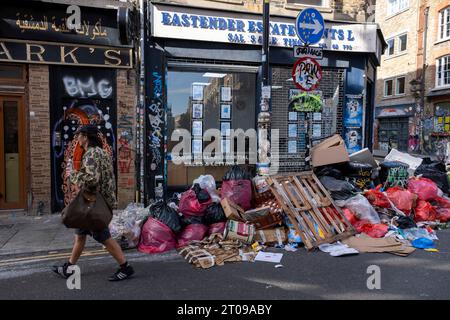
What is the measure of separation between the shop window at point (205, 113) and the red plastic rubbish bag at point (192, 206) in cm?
252

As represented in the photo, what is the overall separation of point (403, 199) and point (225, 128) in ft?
13.9

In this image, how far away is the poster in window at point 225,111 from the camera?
877 centimetres

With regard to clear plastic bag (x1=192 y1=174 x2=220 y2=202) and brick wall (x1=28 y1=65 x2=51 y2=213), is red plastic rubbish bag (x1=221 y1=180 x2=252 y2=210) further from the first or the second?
brick wall (x1=28 y1=65 x2=51 y2=213)

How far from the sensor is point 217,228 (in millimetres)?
5551

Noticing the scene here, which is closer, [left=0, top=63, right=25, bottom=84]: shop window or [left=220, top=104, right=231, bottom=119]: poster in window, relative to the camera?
[left=0, top=63, right=25, bottom=84]: shop window

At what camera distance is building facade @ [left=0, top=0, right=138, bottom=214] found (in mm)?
6938

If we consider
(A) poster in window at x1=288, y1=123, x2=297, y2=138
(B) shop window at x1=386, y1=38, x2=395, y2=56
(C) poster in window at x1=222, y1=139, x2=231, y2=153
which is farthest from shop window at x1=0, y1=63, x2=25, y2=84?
(B) shop window at x1=386, y1=38, x2=395, y2=56

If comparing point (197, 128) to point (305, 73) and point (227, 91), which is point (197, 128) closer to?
point (227, 91)

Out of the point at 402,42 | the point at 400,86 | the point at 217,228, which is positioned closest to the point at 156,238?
the point at 217,228

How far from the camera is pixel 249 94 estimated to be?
8969 mm

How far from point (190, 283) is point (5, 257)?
2.80 m

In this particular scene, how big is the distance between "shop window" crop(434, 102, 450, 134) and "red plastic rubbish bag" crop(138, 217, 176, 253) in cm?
2292

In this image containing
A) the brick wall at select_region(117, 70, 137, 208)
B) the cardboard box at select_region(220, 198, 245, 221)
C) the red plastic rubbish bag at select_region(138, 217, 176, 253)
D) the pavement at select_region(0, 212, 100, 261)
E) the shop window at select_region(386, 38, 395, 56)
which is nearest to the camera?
the red plastic rubbish bag at select_region(138, 217, 176, 253)

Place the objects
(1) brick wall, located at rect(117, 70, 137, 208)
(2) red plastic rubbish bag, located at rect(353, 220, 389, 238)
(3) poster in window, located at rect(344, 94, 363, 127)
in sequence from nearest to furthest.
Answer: (2) red plastic rubbish bag, located at rect(353, 220, 389, 238), (1) brick wall, located at rect(117, 70, 137, 208), (3) poster in window, located at rect(344, 94, 363, 127)
